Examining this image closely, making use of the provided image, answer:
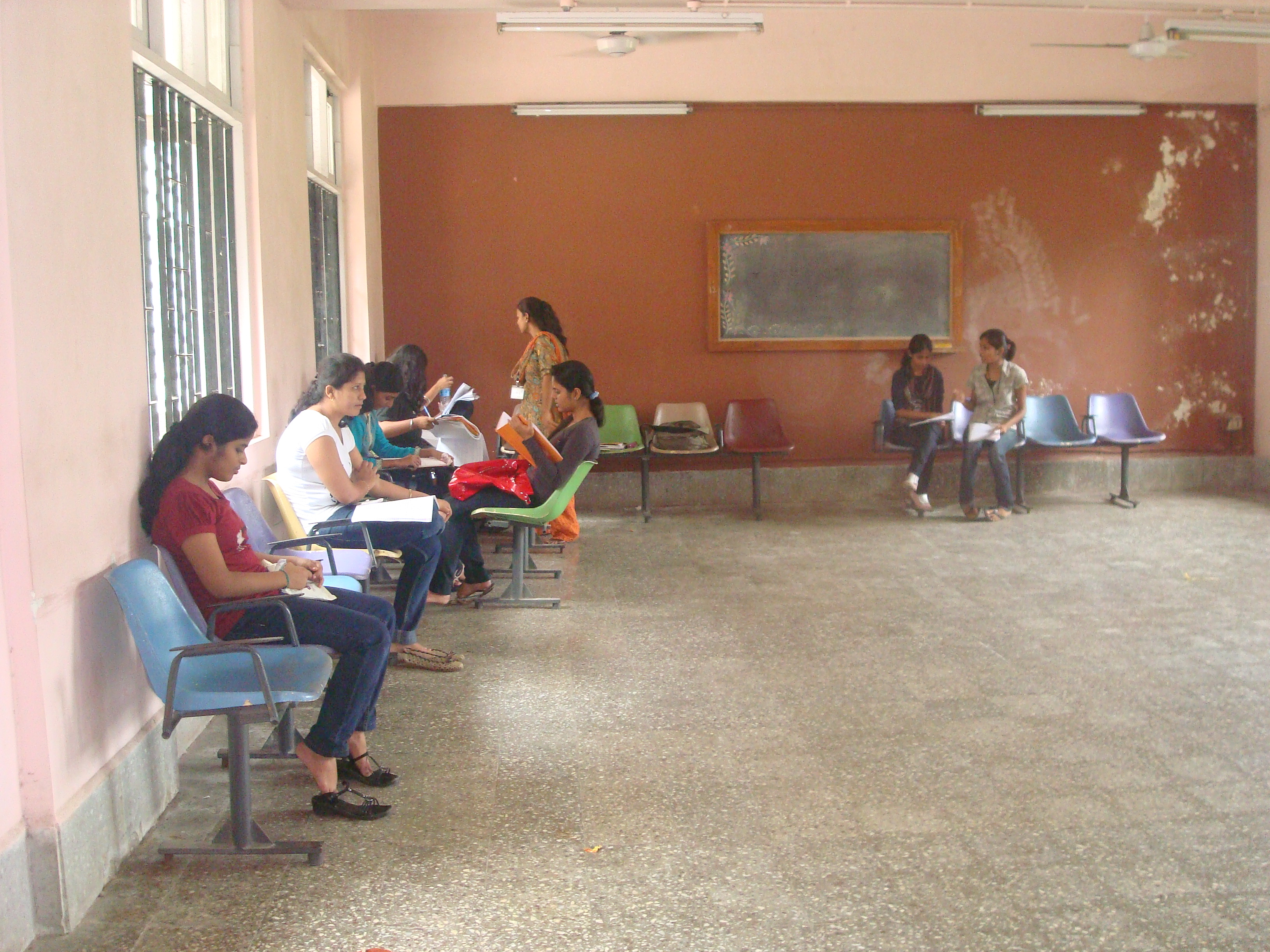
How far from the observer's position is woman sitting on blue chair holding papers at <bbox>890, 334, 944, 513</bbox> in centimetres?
826

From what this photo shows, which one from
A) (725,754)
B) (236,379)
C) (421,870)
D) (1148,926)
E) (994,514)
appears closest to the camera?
(1148,926)

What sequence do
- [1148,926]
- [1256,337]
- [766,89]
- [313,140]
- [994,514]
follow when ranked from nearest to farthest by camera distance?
[1148,926]
[313,140]
[994,514]
[766,89]
[1256,337]

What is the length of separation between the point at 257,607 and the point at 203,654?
35cm

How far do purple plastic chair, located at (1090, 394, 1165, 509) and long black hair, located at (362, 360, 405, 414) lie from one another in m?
5.62

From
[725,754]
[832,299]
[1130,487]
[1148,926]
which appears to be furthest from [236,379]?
[1130,487]

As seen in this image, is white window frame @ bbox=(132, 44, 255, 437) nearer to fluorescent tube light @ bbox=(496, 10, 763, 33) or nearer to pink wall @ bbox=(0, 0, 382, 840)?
pink wall @ bbox=(0, 0, 382, 840)

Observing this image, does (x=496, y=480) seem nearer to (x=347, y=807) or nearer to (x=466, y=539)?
(x=466, y=539)

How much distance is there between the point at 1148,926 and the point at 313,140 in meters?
6.14

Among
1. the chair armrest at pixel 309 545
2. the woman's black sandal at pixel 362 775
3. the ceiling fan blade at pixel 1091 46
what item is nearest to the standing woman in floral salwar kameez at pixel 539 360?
the chair armrest at pixel 309 545

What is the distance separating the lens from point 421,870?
274 cm

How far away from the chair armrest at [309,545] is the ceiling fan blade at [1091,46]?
7.22 m

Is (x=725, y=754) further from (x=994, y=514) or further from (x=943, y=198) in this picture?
(x=943, y=198)

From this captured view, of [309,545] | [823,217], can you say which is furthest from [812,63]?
[309,545]

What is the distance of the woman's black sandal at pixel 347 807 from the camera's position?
3043 mm
